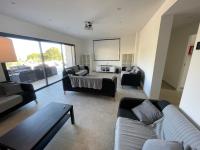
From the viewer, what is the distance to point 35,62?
13.6 ft

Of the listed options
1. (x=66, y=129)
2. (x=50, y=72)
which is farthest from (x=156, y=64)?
(x=50, y=72)

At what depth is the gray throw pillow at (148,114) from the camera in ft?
5.04

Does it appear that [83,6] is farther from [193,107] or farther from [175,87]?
[175,87]

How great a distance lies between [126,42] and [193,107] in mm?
6243

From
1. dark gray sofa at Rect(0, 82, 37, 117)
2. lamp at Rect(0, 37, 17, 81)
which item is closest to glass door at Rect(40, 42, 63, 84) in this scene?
dark gray sofa at Rect(0, 82, 37, 117)

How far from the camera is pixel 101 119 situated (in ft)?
7.39

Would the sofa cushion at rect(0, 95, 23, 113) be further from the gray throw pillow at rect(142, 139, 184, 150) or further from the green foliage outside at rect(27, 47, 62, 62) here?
the gray throw pillow at rect(142, 139, 184, 150)

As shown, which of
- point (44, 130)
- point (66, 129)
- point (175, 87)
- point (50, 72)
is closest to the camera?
point (44, 130)

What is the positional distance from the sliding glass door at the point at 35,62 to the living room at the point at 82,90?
0.03 metres

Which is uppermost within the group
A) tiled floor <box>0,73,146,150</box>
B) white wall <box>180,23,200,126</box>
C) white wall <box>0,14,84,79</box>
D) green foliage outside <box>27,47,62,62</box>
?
white wall <box>0,14,84,79</box>

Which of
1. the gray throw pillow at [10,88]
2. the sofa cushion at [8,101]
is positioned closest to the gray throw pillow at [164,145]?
the sofa cushion at [8,101]

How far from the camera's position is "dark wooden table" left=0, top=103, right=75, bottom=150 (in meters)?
1.19

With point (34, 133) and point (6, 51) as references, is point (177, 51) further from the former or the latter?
point (6, 51)

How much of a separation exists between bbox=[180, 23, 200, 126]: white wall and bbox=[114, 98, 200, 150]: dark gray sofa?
0.98 ft
